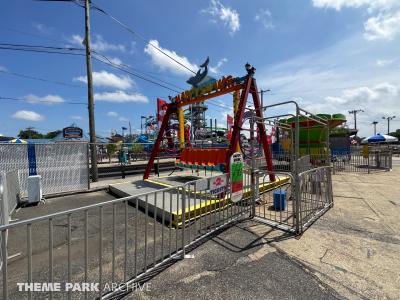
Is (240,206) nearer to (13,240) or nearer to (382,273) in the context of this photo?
(382,273)

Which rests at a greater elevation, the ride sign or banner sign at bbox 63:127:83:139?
banner sign at bbox 63:127:83:139

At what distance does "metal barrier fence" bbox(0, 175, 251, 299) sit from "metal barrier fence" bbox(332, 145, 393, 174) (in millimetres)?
12636

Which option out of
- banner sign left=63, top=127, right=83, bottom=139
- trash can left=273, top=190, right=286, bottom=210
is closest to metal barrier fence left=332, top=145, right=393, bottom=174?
trash can left=273, top=190, right=286, bottom=210

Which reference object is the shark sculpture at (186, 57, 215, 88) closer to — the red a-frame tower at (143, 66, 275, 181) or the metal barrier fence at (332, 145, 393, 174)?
the red a-frame tower at (143, 66, 275, 181)

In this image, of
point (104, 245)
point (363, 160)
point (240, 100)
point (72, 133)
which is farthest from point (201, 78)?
point (72, 133)

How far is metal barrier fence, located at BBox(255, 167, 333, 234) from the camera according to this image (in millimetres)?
4875

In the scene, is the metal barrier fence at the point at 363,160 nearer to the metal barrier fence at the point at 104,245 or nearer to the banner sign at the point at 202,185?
the banner sign at the point at 202,185

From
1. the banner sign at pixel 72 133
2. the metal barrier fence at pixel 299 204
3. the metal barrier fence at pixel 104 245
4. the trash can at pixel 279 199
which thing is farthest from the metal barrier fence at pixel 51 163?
the banner sign at pixel 72 133

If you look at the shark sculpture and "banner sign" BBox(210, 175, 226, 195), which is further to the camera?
the shark sculpture

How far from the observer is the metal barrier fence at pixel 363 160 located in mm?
15050

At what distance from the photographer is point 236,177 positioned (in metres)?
5.38

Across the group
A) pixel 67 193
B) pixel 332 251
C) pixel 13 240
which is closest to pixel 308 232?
pixel 332 251

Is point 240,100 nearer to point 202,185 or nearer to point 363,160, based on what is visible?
point 202,185

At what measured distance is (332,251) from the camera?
3.99 meters
